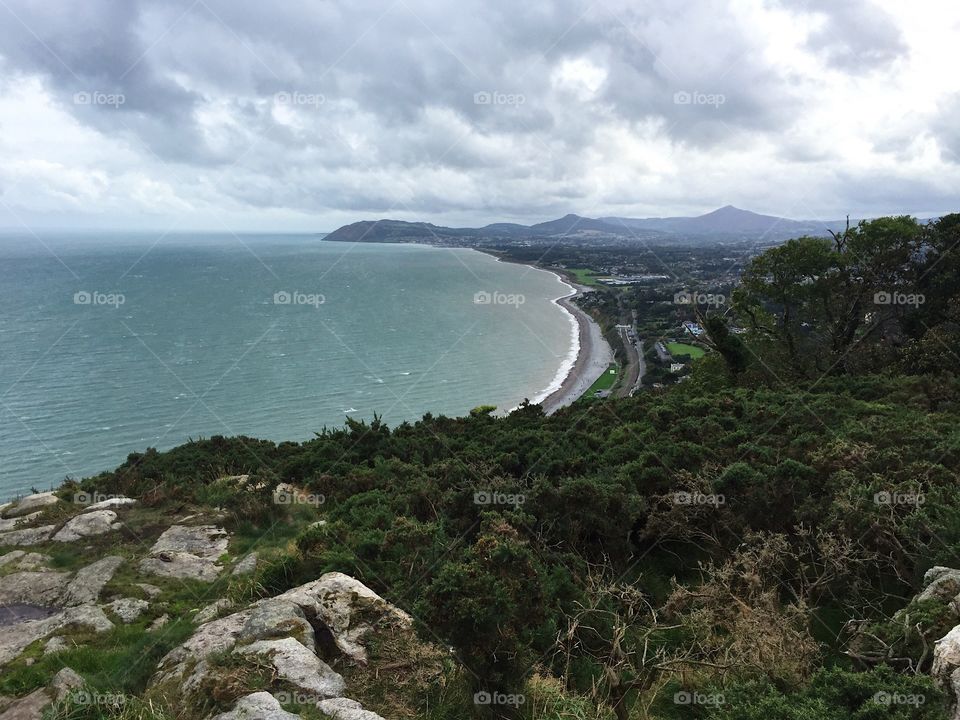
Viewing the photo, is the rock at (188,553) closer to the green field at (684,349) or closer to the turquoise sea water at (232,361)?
the turquoise sea water at (232,361)

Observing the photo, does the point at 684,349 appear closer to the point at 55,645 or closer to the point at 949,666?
the point at 949,666

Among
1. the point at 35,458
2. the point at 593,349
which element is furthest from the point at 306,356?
the point at 593,349

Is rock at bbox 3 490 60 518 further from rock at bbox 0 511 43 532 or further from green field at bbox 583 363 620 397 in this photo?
green field at bbox 583 363 620 397

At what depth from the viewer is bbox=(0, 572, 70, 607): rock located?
715cm

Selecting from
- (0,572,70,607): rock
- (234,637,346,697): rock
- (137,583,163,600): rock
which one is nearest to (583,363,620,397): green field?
(137,583,163,600): rock

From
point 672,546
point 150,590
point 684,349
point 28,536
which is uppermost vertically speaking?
point 672,546

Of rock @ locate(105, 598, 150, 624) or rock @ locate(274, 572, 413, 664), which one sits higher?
rock @ locate(274, 572, 413, 664)

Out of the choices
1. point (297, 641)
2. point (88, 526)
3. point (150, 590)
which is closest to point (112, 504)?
point (88, 526)

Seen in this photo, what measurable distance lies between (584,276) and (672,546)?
105675 mm

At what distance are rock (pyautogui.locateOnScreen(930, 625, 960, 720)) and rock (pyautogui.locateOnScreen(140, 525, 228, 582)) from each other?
25.3ft

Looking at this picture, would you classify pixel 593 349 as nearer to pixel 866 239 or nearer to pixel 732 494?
pixel 866 239

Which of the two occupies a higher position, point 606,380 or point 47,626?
point 47,626

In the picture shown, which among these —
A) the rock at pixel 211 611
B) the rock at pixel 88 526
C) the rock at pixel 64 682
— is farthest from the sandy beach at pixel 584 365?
the rock at pixel 64 682

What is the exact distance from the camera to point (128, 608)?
663 cm
